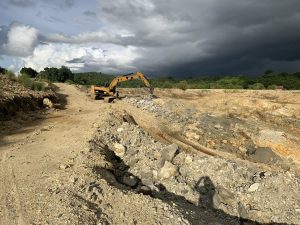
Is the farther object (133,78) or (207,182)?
(133,78)

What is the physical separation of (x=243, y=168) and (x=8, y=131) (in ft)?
26.3

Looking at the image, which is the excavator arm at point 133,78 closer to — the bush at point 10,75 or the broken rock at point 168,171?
the bush at point 10,75

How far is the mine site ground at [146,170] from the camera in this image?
6789 mm

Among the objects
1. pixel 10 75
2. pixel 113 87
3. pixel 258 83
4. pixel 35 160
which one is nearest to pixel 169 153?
pixel 35 160

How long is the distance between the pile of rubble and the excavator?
31.9 feet

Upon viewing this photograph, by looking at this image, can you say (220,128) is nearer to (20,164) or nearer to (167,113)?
(167,113)

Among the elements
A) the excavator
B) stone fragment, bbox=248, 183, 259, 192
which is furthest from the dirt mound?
stone fragment, bbox=248, 183, 259, 192

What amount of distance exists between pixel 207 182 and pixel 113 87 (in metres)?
13.3

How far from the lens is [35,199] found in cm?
687

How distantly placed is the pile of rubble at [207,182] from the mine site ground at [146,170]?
3 cm

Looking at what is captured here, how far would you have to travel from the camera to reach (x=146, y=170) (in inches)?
418

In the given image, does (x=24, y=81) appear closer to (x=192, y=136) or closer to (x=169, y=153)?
(x=192, y=136)

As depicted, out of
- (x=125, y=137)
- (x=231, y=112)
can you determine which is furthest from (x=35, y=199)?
(x=231, y=112)

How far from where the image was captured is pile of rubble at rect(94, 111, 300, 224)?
360 inches
